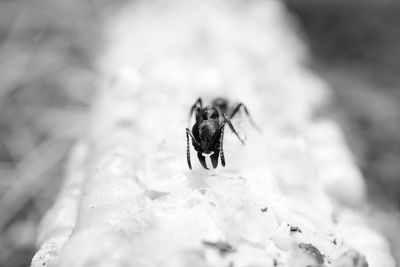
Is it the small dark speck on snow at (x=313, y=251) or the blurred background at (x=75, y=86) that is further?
the blurred background at (x=75, y=86)

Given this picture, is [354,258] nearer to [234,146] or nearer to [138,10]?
[234,146]

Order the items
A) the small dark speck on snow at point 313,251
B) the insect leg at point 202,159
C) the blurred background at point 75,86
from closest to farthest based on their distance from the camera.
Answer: the small dark speck on snow at point 313,251, the insect leg at point 202,159, the blurred background at point 75,86

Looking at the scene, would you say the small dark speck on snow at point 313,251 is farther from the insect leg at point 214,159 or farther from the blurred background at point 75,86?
the blurred background at point 75,86

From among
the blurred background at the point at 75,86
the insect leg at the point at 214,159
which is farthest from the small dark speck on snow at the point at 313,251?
the blurred background at the point at 75,86

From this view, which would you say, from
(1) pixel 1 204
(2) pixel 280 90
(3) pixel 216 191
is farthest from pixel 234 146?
(1) pixel 1 204

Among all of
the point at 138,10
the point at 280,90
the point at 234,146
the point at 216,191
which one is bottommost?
the point at 216,191

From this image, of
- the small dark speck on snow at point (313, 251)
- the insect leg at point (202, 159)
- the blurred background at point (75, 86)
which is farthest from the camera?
the blurred background at point (75, 86)

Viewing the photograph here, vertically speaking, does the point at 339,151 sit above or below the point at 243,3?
below

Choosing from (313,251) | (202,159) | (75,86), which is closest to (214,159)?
(202,159)
